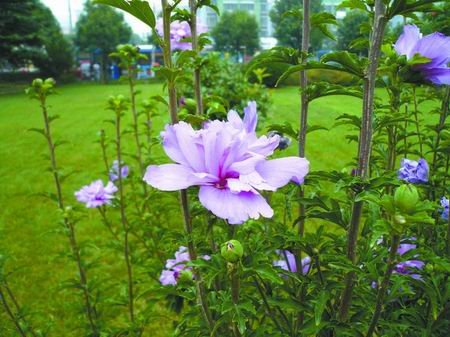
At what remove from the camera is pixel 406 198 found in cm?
70

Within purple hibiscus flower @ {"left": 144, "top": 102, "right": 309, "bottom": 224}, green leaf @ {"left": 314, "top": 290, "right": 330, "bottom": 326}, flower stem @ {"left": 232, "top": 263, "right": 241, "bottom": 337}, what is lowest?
green leaf @ {"left": 314, "top": 290, "right": 330, "bottom": 326}

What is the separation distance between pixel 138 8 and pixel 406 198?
56 centimetres

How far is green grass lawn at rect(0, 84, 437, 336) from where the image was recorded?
2984 millimetres

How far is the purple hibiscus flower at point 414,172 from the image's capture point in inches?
48.4

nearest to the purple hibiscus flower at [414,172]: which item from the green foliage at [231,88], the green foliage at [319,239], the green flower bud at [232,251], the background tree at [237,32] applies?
the green foliage at [319,239]

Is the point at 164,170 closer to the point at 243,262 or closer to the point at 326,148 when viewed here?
the point at 243,262

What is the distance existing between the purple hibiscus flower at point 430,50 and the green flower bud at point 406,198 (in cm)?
26

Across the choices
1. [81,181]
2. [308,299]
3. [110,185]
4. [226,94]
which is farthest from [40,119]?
[308,299]

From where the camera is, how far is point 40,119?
33.8 feet

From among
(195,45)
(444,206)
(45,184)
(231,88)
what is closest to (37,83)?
(195,45)

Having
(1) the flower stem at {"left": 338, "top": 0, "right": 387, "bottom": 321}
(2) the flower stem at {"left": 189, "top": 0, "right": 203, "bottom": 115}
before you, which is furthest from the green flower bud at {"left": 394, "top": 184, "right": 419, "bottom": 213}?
(2) the flower stem at {"left": 189, "top": 0, "right": 203, "bottom": 115}

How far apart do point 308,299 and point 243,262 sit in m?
0.32

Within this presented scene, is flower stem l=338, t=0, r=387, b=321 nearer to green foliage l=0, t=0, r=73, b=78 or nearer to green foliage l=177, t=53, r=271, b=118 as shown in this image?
green foliage l=177, t=53, r=271, b=118

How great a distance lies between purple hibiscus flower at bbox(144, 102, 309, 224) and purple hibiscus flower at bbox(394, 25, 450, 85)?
0.32 meters
